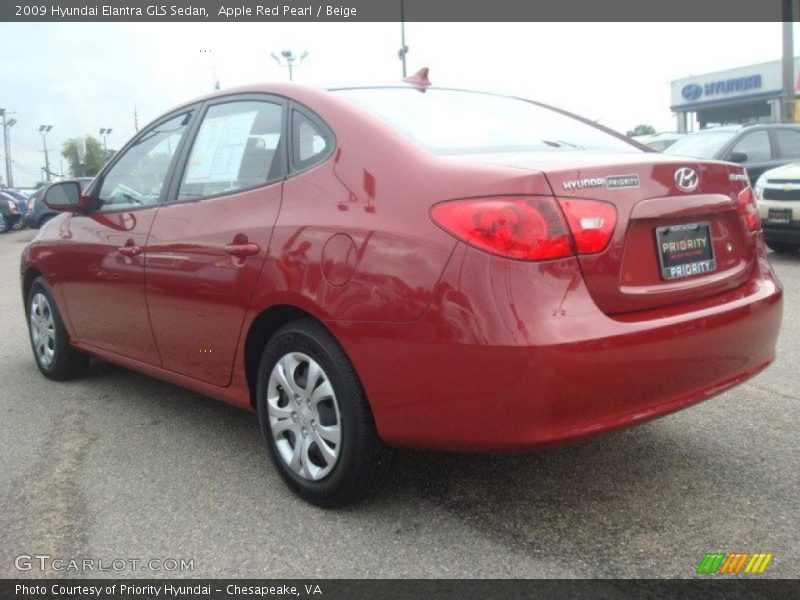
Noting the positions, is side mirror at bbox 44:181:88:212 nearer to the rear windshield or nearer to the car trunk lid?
the rear windshield

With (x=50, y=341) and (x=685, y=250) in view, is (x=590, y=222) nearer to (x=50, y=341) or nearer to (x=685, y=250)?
(x=685, y=250)

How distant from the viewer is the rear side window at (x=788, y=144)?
36.2 feet

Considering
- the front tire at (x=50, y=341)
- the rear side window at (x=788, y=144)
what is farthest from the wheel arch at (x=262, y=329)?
the rear side window at (x=788, y=144)

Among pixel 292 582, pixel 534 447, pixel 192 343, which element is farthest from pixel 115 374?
pixel 534 447

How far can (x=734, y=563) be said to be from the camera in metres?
2.47

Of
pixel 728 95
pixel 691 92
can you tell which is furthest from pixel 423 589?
pixel 691 92

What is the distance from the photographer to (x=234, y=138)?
11.7 feet

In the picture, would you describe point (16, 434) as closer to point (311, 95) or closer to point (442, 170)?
point (311, 95)

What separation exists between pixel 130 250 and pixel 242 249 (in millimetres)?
1025

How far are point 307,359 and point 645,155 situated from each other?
1425 millimetres

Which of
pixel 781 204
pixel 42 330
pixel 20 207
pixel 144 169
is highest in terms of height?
pixel 20 207

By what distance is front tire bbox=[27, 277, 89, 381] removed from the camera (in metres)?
4.90

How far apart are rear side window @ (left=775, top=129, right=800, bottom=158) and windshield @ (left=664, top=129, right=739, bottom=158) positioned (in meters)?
0.68

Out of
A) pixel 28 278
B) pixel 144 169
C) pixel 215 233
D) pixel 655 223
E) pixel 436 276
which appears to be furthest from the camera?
pixel 28 278
